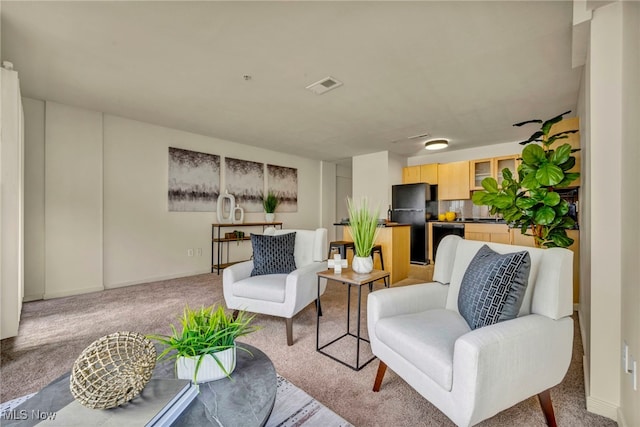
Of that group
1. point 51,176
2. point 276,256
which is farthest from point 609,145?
point 51,176

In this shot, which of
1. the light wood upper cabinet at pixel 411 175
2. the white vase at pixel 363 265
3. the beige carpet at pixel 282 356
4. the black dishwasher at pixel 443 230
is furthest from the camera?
the light wood upper cabinet at pixel 411 175

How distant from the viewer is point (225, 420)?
86 cm

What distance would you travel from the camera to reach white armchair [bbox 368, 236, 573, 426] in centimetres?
105

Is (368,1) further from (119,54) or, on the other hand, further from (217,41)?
(119,54)

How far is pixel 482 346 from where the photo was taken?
1.02m

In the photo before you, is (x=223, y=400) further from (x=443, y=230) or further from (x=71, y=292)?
(x=443, y=230)

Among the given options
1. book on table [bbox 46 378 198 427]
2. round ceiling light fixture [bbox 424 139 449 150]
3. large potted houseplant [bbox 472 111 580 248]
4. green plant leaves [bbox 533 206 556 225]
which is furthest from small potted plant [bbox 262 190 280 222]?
book on table [bbox 46 378 198 427]

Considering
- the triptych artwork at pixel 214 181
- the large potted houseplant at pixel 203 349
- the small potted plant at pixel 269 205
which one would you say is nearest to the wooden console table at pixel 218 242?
the triptych artwork at pixel 214 181

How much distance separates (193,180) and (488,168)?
5.38m

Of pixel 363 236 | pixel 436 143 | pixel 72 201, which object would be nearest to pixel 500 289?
pixel 363 236

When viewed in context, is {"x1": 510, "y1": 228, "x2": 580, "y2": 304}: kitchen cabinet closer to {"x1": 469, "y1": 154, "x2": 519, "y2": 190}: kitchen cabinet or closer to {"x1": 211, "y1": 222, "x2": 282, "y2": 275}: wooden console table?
{"x1": 469, "y1": 154, "x2": 519, "y2": 190}: kitchen cabinet

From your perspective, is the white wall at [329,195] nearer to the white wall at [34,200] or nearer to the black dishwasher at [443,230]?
the black dishwasher at [443,230]

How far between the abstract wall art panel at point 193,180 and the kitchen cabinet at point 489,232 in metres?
4.53

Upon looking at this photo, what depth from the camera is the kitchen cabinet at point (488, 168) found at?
511 cm
